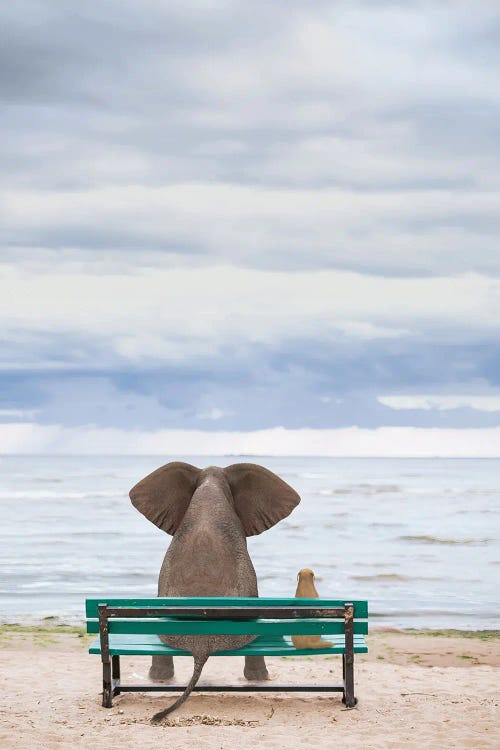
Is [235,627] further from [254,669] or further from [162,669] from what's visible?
[162,669]

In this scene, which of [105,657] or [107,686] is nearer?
[105,657]

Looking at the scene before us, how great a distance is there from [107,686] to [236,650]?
938 millimetres

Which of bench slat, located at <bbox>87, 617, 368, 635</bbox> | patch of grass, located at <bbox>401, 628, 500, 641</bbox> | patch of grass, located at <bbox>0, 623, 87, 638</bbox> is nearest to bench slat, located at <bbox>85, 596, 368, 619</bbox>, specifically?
bench slat, located at <bbox>87, 617, 368, 635</bbox>

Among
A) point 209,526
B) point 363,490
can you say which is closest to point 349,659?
point 209,526

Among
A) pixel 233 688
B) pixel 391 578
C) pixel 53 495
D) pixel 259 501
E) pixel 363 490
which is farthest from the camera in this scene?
pixel 363 490

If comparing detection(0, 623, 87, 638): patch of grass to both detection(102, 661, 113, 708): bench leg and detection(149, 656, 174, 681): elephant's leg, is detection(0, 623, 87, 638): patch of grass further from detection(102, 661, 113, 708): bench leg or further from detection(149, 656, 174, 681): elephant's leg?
detection(102, 661, 113, 708): bench leg

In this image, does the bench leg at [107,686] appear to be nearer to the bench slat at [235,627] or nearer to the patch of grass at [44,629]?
the bench slat at [235,627]

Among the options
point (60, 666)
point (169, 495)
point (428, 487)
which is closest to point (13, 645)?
point (60, 666)

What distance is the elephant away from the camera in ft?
26.0

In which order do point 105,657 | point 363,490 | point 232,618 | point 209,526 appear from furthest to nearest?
1. point 363,490
2. point 209,526
3. point 105,657
4. point 232,618

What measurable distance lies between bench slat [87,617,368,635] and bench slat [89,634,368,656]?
25 cm

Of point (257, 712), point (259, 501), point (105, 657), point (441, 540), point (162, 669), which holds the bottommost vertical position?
point (257, 712)

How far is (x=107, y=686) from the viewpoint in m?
7.47

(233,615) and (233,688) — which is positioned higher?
(233,615)
